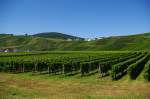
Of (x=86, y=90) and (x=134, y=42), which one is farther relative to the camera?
(x=134, y=42)

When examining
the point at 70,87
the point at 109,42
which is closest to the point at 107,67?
the point at 70,87

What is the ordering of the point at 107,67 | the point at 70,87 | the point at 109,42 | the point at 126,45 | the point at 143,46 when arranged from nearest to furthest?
the point at 70,87 → the point at 107,67 → the point at 143,46 → the point at 126,45 → the point at 109,42

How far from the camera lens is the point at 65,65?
144 ft

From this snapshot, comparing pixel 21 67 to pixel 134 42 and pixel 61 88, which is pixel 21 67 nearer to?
pixel 61 88

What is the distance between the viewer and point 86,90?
27.5 meters

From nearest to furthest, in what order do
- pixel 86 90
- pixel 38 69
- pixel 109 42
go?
pixel 86 90, pixel 38 69, pixel 109 42

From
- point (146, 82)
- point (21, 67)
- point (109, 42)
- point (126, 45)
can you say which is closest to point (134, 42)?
point (126, 45)

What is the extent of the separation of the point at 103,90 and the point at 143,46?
121326mm

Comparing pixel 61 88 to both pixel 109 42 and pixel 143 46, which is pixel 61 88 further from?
pixel 109 42

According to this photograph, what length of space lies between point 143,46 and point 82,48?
35.1m

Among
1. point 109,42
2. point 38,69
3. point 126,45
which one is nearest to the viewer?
point 38,69

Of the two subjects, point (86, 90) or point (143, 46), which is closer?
point (86, 90)

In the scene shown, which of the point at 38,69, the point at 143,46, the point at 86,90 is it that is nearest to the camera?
the point at 86,90

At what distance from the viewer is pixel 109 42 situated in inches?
6964
